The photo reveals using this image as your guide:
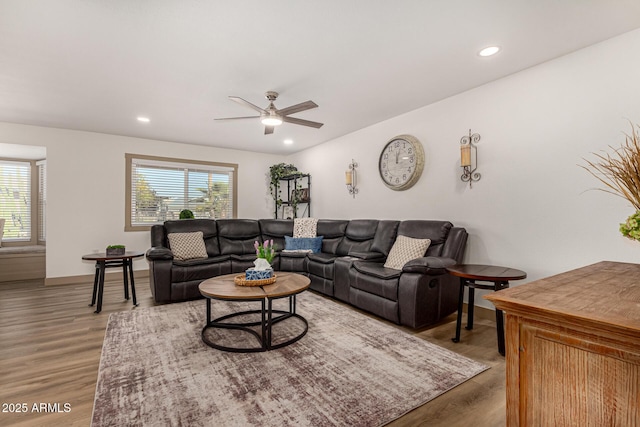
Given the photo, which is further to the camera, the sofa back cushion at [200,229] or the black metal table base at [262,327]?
the sofa back cushion at [200,229]

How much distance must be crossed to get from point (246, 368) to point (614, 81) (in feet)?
12.0

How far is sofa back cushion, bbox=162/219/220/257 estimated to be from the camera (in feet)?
14.6

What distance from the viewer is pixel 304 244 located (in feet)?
15.8

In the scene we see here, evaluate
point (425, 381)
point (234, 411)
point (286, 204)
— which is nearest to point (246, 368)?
point (234, 411)

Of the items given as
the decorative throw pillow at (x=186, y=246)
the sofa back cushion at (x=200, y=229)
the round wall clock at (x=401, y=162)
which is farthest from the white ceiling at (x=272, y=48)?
the decorative throw pillow at (x=186, y=246)

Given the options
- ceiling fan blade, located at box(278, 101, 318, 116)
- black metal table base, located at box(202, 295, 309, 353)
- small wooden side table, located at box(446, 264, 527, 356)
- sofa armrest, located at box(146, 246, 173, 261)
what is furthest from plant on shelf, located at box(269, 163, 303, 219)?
small wooden side table, located at box(446, 264, 527, 356)

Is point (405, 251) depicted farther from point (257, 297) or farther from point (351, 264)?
point (257, 297)

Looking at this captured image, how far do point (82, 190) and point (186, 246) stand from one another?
234cm

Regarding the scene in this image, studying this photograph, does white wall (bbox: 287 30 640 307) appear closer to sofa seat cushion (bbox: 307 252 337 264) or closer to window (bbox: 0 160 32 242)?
sofa seat cushion (bbox: 307 252 337 264)

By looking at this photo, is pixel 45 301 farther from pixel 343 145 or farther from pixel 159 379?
pixel 343 145

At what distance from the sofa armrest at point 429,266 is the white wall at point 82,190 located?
16.0ft

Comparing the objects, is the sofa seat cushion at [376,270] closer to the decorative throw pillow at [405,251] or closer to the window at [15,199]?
the decorative throw pillow at [405,251]

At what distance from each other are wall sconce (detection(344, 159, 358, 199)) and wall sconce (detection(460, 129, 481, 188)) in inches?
75.7

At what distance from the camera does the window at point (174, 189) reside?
5.36m
